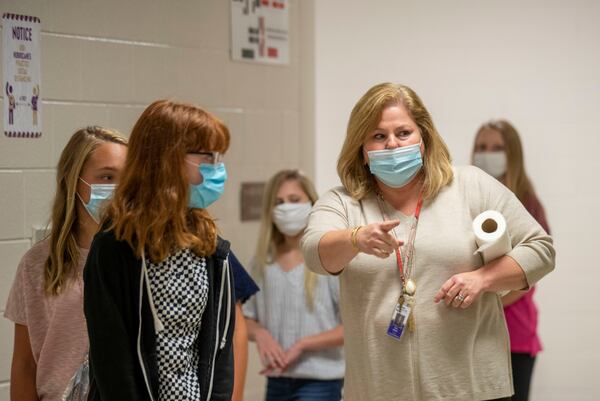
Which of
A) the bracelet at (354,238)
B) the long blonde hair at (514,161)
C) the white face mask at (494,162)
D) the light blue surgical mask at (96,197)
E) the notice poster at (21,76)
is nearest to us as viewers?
the bracelet at (354,238)

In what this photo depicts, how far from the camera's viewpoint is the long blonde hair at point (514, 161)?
374 centimetres

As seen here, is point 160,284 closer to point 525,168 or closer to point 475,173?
point 475,173

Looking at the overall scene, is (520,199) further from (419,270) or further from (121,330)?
(121,330)

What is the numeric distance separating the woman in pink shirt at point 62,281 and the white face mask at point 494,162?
2.02 m

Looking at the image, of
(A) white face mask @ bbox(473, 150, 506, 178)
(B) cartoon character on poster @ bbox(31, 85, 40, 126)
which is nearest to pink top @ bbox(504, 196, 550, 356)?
(A) white face mask @ bbox(473, 150, 506, 178)

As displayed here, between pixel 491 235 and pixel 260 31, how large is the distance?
7.34ft

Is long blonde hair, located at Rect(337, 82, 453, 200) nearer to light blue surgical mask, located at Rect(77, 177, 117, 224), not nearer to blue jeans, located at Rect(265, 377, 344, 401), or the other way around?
light blue surgical mask, located at Rect(77, 177, 117, 224)

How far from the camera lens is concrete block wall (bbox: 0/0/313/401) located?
3.00m

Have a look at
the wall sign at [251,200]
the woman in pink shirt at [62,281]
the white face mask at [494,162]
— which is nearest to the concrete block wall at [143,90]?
the wall sign at [251,200]

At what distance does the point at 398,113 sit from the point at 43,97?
149 centimetres

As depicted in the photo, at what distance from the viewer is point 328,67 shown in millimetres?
4379

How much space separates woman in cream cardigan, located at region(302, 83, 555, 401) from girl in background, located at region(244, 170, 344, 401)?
947 millimetres

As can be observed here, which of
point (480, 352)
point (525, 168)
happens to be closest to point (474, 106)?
point (525, 168)

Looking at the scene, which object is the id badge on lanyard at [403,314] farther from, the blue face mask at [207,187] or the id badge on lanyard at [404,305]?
the blue face mask at [207,187]
